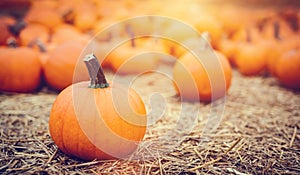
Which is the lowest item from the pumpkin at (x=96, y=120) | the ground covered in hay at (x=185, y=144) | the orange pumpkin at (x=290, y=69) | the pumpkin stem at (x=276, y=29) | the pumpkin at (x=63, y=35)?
the ground covered in hay at (x=185, y=144)

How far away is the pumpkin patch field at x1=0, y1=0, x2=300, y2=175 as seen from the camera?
1.85 m

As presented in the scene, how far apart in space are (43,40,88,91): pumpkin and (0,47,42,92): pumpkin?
0.14 m

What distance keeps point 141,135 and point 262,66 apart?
10.8ft

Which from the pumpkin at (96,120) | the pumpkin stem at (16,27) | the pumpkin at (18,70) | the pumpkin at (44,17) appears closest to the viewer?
the pumpkin at (96,120)

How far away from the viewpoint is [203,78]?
3.24 meters

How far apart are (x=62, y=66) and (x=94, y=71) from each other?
153 centimetres

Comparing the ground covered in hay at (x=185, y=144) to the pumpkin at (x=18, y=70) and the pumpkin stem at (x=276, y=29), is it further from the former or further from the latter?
the pumpkin stem at (x=276, y=29)

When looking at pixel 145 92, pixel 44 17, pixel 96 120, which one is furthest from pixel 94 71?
pixel 44 17

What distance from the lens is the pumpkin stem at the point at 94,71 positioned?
1852 mm

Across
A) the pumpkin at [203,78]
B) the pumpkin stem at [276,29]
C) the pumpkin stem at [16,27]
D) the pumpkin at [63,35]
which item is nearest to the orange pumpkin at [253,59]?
the pumpkin stem at [276,29]

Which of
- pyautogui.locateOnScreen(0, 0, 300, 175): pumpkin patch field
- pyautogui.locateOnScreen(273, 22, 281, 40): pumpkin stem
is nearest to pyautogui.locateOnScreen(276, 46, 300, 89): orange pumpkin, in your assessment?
pyautogui.locateOnScreen(0, 0, 300, 175): pumpkin patch field

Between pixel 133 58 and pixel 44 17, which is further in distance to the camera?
pixel 44 17

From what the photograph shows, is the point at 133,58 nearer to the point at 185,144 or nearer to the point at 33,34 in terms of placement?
the point at 33,34

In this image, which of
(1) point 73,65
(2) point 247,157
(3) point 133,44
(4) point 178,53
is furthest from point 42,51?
(2) point 247,157
